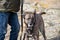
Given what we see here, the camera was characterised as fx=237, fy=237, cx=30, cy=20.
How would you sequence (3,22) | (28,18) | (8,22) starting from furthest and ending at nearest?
(28,18), (8,22), (3,22)

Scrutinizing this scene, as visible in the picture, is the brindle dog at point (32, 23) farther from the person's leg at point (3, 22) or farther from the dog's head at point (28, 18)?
the person's leg at point (3, 22)

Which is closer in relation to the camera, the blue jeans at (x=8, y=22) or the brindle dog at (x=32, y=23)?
the blue jeans at (x=8, y=22)

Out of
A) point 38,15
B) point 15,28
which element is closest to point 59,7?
point 38,15

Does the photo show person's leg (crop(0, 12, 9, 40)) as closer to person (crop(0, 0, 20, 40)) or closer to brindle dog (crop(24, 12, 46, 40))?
person (crop(0, 0, 20, 40))

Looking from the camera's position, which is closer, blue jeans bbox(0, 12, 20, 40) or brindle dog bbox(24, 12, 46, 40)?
blue jeans bbox(0, 12, 20, 40)

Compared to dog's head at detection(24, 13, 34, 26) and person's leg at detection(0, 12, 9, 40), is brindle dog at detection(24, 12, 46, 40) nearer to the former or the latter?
dog's head at detection(24, 13, 34, 26)

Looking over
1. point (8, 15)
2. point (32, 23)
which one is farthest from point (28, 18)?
point (8, 15)

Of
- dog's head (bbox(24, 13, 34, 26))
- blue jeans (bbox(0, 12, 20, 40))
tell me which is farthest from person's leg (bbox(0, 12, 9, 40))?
dog's head (bbox(24, 13, 34, 26))

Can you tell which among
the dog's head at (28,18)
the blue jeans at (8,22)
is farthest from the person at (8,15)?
the dog's head at (28,18)

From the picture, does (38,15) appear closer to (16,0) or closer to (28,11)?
(28,11)

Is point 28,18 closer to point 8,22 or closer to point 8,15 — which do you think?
point 8,22

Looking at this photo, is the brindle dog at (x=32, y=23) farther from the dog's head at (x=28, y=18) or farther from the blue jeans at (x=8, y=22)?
the blue jeans at (x=8, y=22)

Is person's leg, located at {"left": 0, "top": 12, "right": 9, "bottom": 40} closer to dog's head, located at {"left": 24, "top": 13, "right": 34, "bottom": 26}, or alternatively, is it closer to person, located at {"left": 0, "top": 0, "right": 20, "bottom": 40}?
person, located at {"left": 0, "top": 0, "right": 20, "bottom": 40}

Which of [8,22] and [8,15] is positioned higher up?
[8,15]
